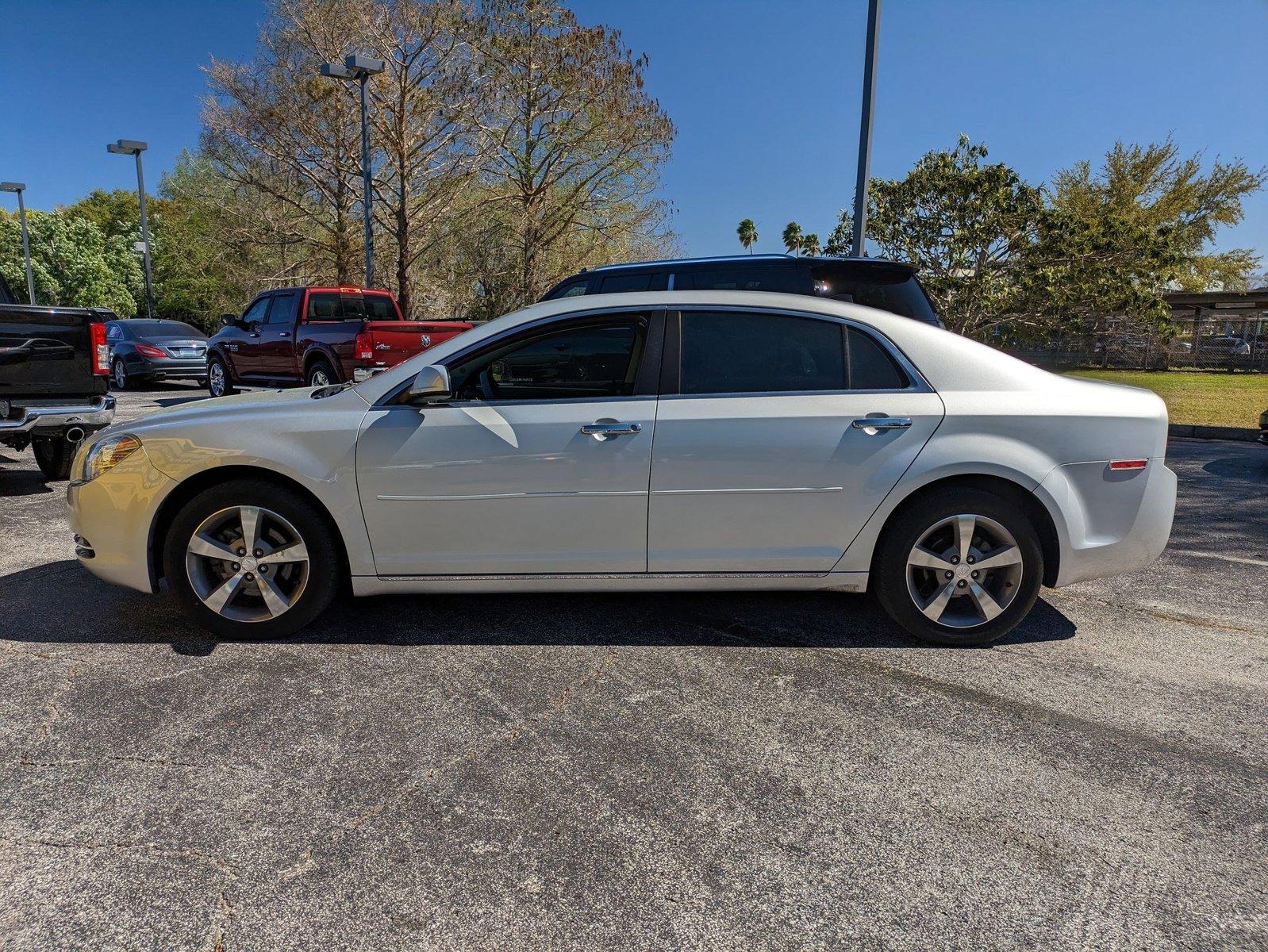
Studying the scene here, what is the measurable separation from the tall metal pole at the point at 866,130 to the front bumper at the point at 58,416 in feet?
26.8

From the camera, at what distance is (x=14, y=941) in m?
2.05

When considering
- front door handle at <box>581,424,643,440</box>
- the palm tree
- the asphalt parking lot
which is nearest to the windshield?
the asphalt parking lot

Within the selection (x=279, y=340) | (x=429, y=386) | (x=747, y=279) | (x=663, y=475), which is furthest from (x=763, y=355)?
(x=279, y=340)

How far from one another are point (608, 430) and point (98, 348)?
18.8 feet

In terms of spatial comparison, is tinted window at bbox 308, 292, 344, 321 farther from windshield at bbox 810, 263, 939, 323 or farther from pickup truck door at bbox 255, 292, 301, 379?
windshield at bbox 810, 263, 939, 323

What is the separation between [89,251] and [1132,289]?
6199cm

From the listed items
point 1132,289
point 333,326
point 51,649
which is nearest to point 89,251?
point 333,326

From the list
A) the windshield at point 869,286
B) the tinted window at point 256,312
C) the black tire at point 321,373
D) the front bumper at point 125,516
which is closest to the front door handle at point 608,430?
the front bumper at point 125,516

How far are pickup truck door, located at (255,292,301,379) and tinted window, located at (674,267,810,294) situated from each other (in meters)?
8.21

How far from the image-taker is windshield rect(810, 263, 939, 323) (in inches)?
263

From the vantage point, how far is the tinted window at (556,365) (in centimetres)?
390

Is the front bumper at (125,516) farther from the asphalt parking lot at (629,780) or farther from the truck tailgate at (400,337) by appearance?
the truck tailgate at (400,337)

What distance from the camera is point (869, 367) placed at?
3.83 meters

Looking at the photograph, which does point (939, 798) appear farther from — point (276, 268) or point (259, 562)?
point (276, 268)
